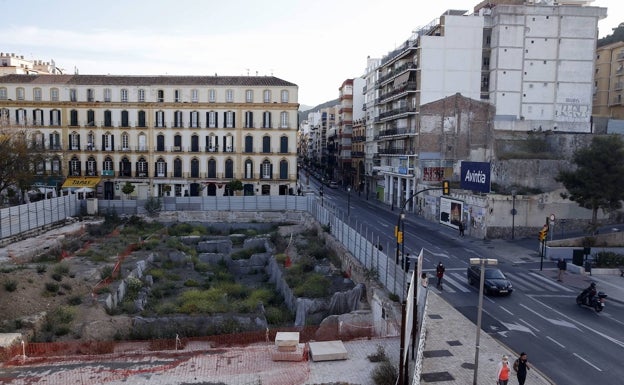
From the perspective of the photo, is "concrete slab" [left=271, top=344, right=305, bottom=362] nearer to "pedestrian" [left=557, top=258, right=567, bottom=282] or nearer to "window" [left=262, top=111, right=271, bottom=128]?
"pedestrian" [left=557, top=258, right=567, bottom=282]

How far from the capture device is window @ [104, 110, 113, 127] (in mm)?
65125

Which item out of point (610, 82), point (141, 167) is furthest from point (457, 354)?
point (610, 82)

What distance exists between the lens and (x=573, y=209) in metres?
43.7

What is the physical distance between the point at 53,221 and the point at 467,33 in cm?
4890

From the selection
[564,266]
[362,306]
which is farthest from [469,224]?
[362,306]

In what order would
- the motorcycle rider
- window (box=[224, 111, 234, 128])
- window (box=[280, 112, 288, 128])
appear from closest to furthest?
the motorcycle rider < window (box=[280, 112, 288, 128]) < window (box=[224, 111, 234, 128])

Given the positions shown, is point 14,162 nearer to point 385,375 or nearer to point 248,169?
point 248,169

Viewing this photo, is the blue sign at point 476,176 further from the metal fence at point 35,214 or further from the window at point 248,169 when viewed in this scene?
the metal fence at point 35,214

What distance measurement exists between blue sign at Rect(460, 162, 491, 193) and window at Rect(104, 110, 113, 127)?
4380cm

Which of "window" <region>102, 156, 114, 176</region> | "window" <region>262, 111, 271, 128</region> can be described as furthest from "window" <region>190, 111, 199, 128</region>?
"window" <region>102, 156, 114, 176</region>

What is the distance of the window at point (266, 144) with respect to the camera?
2557 inches

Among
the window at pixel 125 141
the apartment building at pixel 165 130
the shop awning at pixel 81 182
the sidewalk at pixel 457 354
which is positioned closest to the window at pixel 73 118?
the apartment building at pixel 165 130

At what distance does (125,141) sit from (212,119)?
458 inches

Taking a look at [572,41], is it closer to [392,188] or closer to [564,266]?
[392,188]
